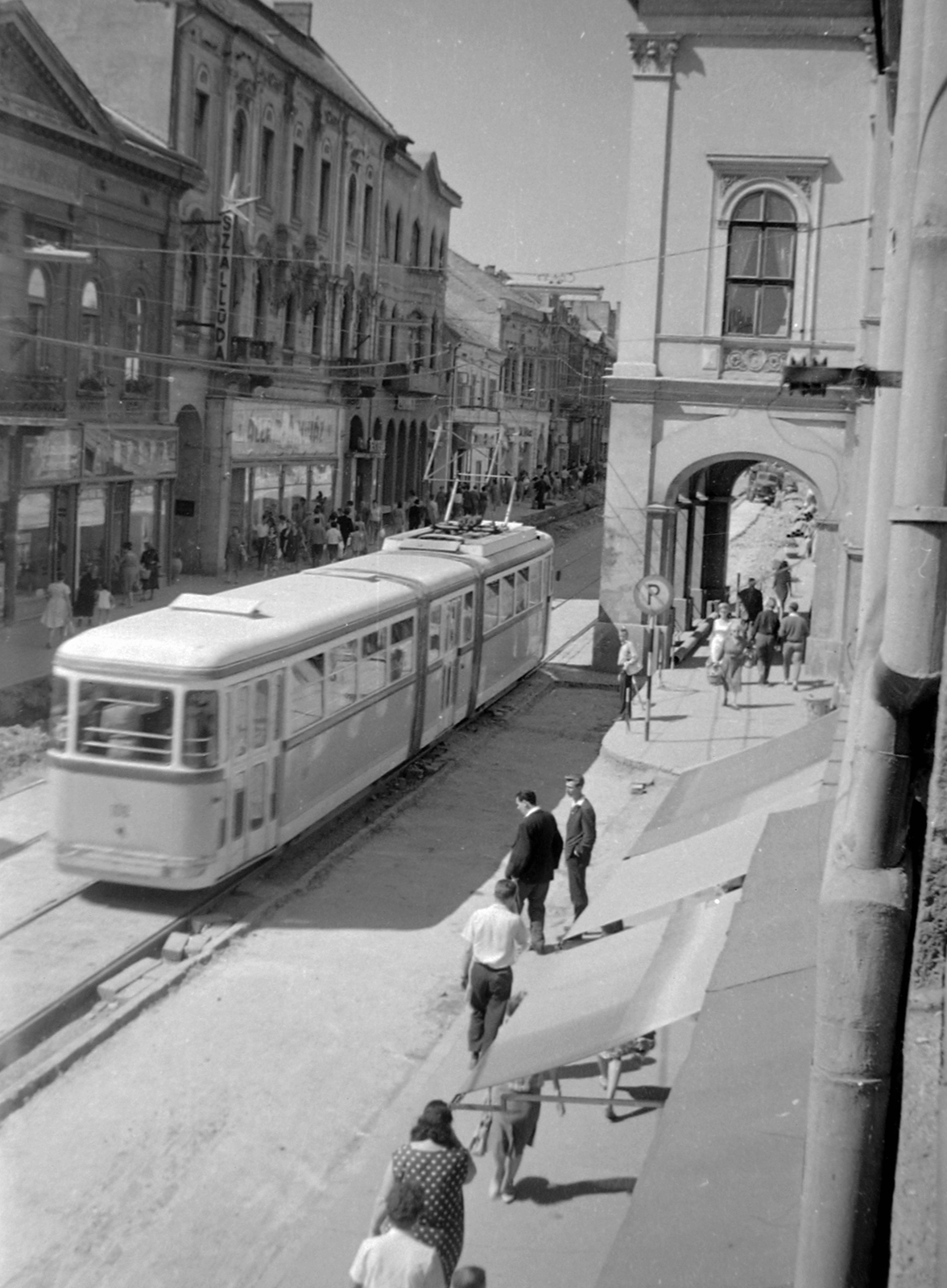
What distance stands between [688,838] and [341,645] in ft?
18.8

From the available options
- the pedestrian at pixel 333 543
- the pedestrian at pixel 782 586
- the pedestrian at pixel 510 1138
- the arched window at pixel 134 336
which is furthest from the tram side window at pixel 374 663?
the pedestrian at pixel 333 543

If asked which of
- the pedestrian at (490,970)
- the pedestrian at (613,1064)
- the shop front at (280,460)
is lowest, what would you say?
the pedestrian at (613,1064)

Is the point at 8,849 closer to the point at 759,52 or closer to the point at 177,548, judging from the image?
the point at 759,52

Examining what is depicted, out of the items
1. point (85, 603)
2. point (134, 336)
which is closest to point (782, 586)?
point (85, 603)

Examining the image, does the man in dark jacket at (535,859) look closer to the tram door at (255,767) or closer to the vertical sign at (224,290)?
the tram door at (255,767)

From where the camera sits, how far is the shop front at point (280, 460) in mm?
33406

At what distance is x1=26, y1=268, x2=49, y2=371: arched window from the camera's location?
961 inches

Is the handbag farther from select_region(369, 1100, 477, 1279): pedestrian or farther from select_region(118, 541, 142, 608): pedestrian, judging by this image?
select_region(118, 541, 142, 608): pedestrian

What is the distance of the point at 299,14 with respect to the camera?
34094 mm

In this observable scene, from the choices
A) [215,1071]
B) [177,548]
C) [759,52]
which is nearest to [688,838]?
[215,1071]

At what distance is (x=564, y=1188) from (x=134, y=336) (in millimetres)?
23513

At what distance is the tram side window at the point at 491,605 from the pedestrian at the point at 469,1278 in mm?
14161

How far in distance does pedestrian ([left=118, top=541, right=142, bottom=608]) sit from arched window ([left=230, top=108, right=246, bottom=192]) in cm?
879

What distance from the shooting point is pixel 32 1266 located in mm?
6715
